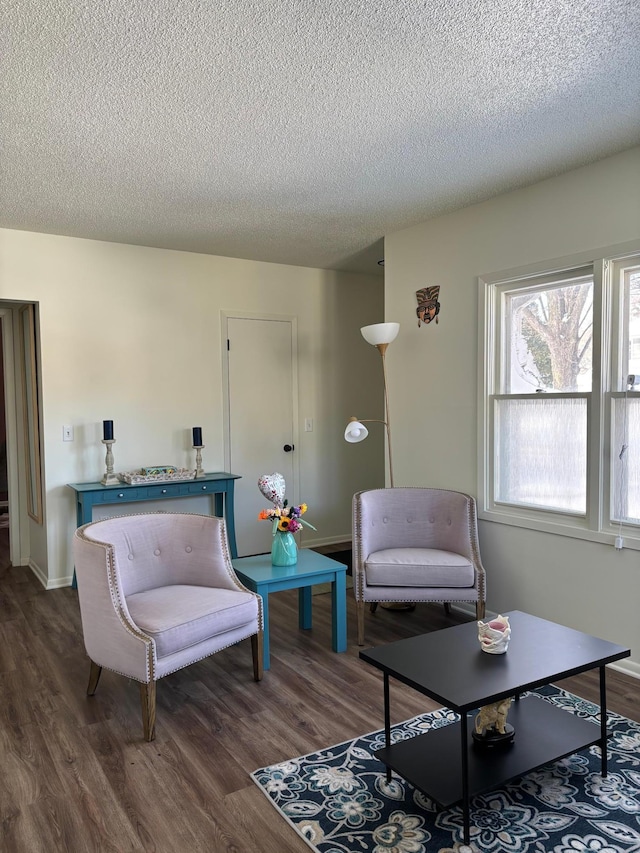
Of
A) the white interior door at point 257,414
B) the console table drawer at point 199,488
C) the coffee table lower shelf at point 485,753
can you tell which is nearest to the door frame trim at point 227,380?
the white interior door at point 257,414

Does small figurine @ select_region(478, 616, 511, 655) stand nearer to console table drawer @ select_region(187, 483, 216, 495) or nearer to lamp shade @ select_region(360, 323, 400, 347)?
lamp shade @ select_region(360, 323, 400, 347)

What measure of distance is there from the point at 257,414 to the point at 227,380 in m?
0.40

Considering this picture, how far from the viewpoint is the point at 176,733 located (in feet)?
8.51

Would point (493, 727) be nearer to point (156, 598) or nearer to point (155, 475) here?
point (156, 598)

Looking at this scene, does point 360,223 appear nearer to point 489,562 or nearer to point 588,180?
point 588,180

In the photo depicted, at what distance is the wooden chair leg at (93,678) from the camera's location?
2.89 m

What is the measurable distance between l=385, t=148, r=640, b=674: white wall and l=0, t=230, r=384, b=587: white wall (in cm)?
129

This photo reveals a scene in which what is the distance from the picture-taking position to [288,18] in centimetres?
198

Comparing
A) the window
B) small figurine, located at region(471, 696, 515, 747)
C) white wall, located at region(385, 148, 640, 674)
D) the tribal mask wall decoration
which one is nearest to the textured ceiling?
white wall, located at region(385, 148, 640, 674)

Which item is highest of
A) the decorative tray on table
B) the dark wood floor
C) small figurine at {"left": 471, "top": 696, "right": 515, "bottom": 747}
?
the decorative tray on table

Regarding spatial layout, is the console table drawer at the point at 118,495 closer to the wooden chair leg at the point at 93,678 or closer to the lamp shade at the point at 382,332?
the wooden chair leg at the point at 93,678

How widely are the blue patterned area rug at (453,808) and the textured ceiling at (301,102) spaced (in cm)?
248

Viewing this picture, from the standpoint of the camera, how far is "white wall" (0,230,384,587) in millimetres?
4559

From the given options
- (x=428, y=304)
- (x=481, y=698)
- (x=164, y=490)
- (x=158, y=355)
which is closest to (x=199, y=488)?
(x=164, y=490)
